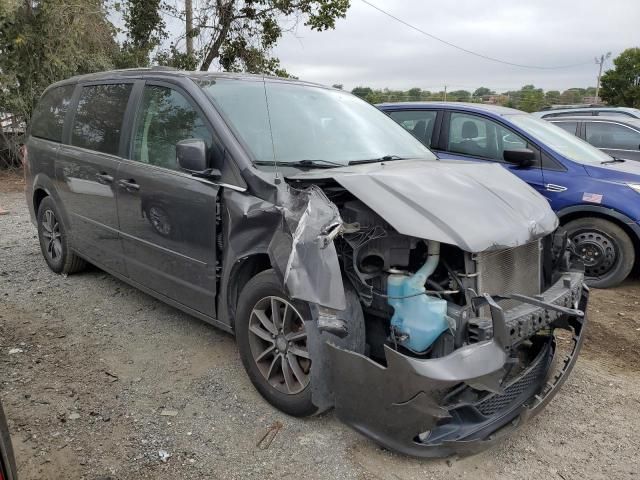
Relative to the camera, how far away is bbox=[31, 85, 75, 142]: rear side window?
192 inches

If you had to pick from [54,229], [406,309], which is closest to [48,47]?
[54,229]

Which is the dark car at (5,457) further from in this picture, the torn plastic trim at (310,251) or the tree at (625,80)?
the tree at (625,80)

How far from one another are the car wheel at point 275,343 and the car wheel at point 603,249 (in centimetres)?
343

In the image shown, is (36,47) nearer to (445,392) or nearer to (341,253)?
(341,253)

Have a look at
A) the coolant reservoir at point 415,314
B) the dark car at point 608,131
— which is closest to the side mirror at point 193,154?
the coolant reservoir at point 415,314

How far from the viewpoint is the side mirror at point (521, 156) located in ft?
17.4

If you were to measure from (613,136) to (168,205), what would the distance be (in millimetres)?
7498

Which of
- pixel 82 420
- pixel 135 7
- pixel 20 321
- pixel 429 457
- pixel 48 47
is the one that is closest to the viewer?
pixel 429 457

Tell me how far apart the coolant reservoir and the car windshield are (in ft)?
3.42

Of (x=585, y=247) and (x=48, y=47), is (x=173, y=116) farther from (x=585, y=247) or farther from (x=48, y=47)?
(x=48, y=47)

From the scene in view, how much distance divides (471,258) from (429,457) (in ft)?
3.07

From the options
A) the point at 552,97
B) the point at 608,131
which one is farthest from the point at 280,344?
the point at 552,97

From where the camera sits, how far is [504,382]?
2580 millimetres

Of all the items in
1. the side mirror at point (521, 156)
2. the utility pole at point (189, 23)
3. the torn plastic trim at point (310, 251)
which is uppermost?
the utility pole at point (189, 23)
